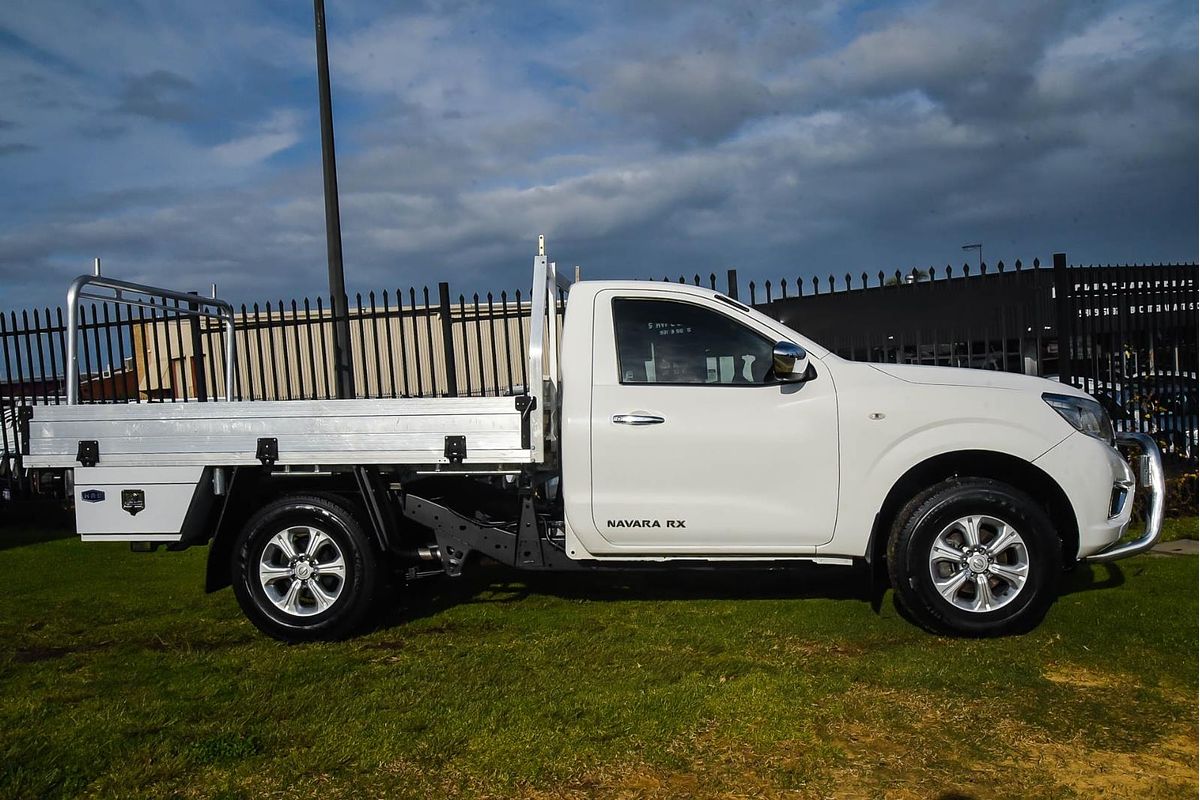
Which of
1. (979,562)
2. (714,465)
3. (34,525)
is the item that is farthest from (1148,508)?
(34,525)

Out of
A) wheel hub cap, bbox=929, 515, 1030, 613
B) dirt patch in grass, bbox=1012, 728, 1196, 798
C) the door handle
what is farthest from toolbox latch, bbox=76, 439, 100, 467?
dirt patch in grass, bbox=1012, 728, 1196, 798

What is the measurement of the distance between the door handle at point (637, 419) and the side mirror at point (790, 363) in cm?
68

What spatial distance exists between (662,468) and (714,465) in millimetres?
277

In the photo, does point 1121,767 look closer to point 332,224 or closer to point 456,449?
point 456,449

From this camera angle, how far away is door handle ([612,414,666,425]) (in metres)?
5.25

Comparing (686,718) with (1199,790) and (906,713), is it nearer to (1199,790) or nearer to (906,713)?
(906,713)

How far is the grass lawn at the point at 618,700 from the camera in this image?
11.8 feet

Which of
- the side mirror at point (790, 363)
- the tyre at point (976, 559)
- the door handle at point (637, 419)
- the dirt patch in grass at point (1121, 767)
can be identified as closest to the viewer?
the dirt patch in grass at point (1121, 767)

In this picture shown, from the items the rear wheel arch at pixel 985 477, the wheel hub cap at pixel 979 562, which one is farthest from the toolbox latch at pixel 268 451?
the wheel hub cap at pixel 979 562

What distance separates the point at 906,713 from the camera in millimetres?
4188

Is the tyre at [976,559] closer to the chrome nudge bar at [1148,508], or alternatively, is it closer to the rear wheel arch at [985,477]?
the rear wheel arch at [985,477]

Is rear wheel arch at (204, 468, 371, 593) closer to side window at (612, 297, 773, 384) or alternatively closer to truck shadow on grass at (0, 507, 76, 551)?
side window at (612, 297, 773, 384)

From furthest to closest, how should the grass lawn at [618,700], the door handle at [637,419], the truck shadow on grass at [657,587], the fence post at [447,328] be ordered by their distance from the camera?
the fence post at [447,328], the truck shadow on grass at [657,587], the door handle at [637,419], the grass lawn at [618,700]

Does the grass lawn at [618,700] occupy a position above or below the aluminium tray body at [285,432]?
below
